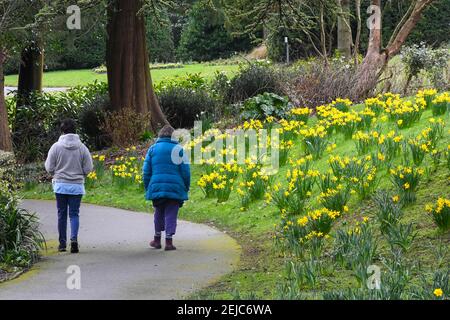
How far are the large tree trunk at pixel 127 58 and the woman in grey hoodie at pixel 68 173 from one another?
29.9 feet

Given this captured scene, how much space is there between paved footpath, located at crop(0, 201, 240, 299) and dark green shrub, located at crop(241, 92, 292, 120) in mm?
5387

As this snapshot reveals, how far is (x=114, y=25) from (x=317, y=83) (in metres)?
4.91

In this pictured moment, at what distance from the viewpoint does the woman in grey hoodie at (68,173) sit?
10.1 meters

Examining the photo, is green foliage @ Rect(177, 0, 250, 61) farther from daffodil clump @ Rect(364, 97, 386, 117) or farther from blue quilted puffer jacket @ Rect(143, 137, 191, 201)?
blue quilted puffer jacket @ Rect(143, 137, 191, 201)

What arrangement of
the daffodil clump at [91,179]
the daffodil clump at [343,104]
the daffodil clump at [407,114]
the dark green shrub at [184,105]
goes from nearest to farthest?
the daffodil clump at [407,114]
the daffodil clump at [91,179]
the daffodil clump at [343,104]
the dark green shrub at [184,105]

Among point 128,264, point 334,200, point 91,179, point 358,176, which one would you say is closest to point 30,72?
point 91,179

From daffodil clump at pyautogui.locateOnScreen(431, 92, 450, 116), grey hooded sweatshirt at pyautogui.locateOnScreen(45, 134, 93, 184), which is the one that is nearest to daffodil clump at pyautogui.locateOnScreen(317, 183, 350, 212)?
grey hooded sweatshirt at pyautogui.locateOnScreen(45, 134, 93, 184)

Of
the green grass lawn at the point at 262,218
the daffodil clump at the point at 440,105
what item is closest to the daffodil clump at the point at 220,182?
the green grass lawn at the point at 262,218

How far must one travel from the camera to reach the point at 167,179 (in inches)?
392

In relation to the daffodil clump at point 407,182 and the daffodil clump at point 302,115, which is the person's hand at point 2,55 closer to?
the daffodil clump at point 302,115

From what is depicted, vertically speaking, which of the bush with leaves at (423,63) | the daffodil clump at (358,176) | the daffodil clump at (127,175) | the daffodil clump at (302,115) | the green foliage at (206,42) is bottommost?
the daffodil clump at (127,175)

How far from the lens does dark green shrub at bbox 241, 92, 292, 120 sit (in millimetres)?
17234

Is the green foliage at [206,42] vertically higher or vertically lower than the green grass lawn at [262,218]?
higher

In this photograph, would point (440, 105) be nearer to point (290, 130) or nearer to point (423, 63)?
point (290, 130)
